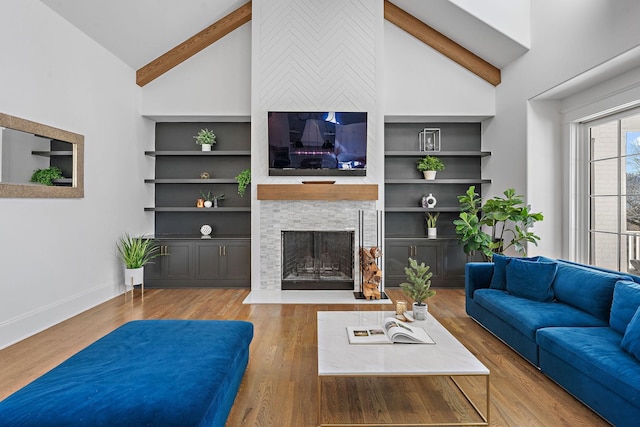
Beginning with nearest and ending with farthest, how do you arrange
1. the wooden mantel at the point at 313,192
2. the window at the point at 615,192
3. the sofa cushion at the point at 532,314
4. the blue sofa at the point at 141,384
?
the blue sofa at the point at 141,384, the sofa cushion at the point at 532,314, the window at the point at 615,192, the wooden mantel at the point at 313,192

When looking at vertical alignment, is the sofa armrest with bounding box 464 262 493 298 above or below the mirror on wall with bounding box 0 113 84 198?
below

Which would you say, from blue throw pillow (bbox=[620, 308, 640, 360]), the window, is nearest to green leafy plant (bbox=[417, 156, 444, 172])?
the window

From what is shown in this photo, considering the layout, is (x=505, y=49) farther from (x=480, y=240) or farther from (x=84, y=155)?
(x=84, y=155)

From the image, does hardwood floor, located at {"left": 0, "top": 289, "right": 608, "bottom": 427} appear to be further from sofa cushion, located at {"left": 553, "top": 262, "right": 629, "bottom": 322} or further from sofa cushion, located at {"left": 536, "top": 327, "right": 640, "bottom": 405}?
sofa cushion, located at {"left": 553, "top": 262, "right": 629, "bottom": 322}

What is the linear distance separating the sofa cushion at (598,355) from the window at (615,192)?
159 centimetres

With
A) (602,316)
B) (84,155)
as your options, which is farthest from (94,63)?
(602,316)

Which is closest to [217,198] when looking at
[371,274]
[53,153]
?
[53,153]

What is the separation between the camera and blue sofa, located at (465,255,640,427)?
2053 millimetres

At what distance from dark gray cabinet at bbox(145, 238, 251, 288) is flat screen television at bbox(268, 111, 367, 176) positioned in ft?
4.26

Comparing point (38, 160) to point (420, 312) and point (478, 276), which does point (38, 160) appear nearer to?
point (420, 312)

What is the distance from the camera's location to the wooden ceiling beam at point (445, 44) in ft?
17.7

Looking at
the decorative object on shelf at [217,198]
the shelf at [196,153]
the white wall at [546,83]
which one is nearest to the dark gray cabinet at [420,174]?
the white wall at [546,83]

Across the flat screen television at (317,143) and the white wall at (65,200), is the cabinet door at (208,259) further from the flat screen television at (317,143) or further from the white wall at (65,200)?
the flat screen television at (317,143)

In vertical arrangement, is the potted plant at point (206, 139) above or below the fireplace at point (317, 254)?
above
